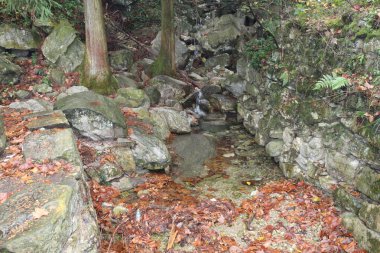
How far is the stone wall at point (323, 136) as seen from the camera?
499 cm

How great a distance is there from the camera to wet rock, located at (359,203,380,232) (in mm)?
4627

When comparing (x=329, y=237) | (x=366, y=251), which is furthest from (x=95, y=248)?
(x=366, y=251)

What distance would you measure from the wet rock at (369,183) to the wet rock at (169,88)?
23.1ft

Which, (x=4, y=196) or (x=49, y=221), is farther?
(x=4, y=196)

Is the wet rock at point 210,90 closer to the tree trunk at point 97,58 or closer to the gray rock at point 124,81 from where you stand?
the gray rock at point 124,81

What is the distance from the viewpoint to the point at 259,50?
929 centimetres

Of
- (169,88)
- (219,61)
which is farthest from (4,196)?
(219,61)

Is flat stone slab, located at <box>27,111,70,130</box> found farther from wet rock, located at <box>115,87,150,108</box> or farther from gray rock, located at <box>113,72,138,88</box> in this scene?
gray rock, located at <box>113,72,138,88</box>

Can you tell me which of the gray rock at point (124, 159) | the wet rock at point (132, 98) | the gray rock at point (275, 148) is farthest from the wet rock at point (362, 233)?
the wet rock at point (132, 98)

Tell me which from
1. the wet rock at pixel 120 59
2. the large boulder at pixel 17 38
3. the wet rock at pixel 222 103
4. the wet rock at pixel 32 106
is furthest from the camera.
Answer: the wet rock at pixel 120 59

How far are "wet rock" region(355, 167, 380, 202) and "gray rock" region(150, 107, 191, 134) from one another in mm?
5434

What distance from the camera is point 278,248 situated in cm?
488

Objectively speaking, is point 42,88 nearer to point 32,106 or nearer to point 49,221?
point 32,106

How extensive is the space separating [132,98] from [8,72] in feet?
12.0
